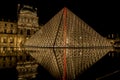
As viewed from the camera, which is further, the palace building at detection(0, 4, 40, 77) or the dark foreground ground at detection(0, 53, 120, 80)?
the palace building at detection(0, 4, 40, 77)

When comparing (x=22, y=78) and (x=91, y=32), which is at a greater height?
(x=91, y=32)

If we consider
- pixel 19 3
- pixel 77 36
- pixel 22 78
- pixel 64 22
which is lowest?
pixel 22 78

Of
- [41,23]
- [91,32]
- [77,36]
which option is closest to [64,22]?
[77,36]

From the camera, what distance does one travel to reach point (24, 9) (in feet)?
155

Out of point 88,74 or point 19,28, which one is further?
point 19,28

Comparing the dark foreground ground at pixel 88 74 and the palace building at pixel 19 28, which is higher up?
the palace building at pixel 19 28

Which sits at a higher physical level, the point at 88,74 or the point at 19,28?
the point at 19,28

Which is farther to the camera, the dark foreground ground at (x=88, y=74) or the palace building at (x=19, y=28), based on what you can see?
the palace building at (x=19, y=28)

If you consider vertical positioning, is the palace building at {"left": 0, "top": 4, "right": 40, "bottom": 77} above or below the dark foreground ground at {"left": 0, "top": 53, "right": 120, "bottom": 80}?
above

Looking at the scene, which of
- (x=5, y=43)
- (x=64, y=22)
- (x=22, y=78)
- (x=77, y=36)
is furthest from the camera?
(x=5, y=43)

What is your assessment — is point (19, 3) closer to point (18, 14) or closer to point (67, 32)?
point (18, 14)

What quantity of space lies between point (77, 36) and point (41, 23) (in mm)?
28567

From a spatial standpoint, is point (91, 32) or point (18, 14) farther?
point (18, 14)

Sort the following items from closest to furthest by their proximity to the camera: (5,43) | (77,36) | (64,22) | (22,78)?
(22,78)
(64,22)
(77,36)
(5,43)
